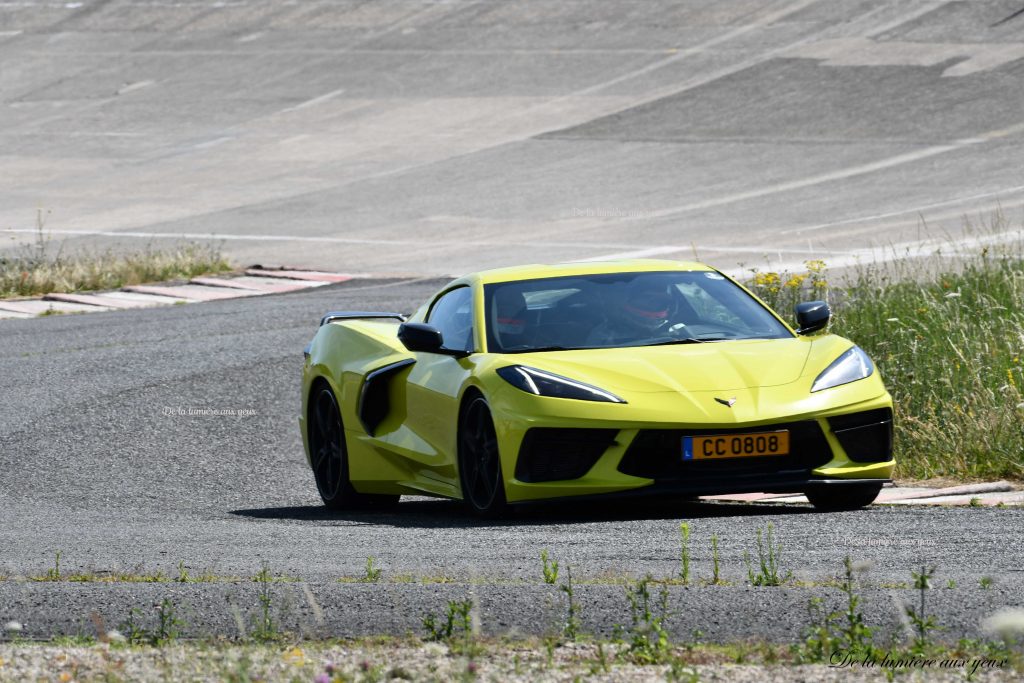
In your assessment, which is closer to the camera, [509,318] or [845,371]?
[845,371]

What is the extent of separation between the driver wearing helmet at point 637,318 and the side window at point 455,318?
2.22 ft

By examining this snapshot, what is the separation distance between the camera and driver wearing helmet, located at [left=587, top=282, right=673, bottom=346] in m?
9.35

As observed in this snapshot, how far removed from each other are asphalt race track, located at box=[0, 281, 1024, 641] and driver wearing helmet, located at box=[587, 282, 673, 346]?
853mm

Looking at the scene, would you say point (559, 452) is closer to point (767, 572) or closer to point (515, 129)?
point (767, 572)

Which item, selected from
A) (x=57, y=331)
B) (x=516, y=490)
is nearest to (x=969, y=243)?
(x=57, y=331)

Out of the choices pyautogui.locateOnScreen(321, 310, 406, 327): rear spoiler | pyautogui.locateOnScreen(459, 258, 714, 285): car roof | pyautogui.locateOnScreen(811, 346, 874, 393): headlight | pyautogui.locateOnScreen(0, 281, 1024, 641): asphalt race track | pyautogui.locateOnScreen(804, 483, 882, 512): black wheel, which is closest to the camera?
pyautogui.locateOnScreen(0, 281, 1024, 641): asphalt race track

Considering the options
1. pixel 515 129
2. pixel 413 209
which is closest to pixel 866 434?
pixel 413 209

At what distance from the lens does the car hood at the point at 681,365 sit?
8641 mm

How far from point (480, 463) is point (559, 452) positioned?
53 centimetres

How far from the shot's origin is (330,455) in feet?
35.1

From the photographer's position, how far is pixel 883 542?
7.25 m

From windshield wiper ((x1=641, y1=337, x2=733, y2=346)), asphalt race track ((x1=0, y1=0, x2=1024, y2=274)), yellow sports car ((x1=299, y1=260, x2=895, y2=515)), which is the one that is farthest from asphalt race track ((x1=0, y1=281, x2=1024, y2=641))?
asphalt race track ((x1=0, y1=0, x2=1024, y2=274))

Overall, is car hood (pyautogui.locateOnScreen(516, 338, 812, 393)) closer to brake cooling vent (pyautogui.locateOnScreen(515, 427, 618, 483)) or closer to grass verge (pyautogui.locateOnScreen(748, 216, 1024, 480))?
brake cooling vent (pyautogui.locateOnScreen(515, 427, 618, 483))

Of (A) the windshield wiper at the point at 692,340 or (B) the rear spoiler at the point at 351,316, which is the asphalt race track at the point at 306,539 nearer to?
(A) the windshield wiper at the point at 692,340
